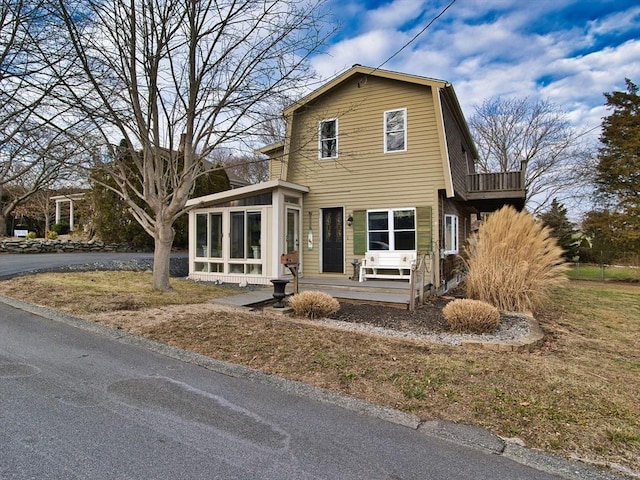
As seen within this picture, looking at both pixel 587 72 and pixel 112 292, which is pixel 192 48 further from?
pixel 587 72

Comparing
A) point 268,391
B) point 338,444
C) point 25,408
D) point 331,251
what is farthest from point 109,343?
point 331,251

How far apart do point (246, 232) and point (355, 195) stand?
3256 millimetres

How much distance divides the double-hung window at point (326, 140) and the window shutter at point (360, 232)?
6.47ft

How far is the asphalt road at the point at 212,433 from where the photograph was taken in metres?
2.36

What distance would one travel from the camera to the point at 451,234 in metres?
12.4

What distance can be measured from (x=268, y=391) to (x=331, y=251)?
27.0ft

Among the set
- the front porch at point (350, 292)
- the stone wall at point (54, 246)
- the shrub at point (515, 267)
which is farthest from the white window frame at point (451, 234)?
the stone wall at point (54, 246)

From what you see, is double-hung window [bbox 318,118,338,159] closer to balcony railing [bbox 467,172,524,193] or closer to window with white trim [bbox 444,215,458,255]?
window with white trim [bbox 444,215,458,255]

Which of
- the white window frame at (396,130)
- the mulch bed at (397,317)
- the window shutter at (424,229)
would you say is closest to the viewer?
the mulch bed at (397,317)

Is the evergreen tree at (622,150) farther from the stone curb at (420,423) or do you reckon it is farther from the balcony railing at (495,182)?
the stone curb at (420,423)

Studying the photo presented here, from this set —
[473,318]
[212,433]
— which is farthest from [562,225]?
[212,433]

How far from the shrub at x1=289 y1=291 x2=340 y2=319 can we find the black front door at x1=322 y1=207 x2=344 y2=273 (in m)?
4.55

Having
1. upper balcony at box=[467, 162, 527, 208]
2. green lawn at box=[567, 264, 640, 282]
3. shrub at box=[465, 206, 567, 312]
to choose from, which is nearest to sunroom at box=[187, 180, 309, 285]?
shrub at box=[465, 206, 567, 312]

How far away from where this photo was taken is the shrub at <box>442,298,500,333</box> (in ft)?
19.6
